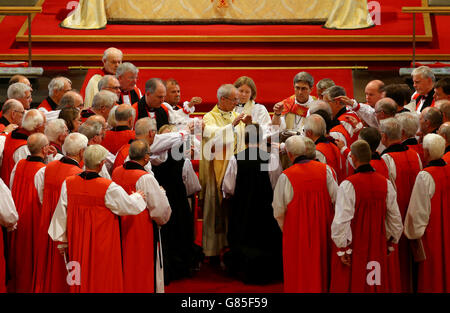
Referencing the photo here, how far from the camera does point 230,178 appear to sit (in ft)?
21.4

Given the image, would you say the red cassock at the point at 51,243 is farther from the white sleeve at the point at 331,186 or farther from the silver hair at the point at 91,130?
the white sleeve at the point at 331,186

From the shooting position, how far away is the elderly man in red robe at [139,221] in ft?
17.8

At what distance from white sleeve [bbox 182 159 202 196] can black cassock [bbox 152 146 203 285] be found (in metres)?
0.05

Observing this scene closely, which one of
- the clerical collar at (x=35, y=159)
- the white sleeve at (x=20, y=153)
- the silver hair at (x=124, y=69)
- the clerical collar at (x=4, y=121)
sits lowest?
the clerical collar at (x=35, y=159)

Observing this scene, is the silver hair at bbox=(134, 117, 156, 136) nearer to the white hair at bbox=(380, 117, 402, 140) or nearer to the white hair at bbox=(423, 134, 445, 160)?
the white hair at bbox=(380, 117, 402, 140)

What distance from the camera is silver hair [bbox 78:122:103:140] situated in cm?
575

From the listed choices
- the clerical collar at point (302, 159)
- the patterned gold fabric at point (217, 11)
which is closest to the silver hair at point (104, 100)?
the clerical collar at point (302, 159)

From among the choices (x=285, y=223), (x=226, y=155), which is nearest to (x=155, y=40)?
(x=226, y=155)

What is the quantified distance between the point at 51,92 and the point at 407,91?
10.7ft

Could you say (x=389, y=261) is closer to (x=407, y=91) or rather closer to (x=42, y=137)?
(x=407, y=91)

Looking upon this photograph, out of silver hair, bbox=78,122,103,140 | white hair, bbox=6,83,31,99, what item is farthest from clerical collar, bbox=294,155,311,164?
white hair, bbox=6,83,31,99

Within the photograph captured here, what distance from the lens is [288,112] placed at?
24.6ft

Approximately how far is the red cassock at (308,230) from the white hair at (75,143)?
4.76 ft

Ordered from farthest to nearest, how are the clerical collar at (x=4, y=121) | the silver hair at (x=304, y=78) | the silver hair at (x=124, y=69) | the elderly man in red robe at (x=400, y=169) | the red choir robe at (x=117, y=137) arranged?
the silver hair at (x=124, y=69), the silver hair at (x=304, y=78), the clerical collar at (x=4, y=121), the red choir robe at (x=117, y=137), the elderly man in red robe at (x=400, y=169)
